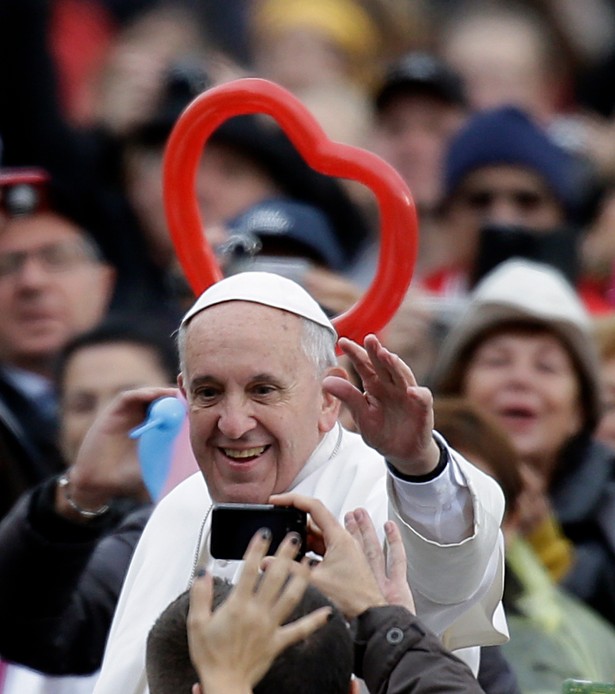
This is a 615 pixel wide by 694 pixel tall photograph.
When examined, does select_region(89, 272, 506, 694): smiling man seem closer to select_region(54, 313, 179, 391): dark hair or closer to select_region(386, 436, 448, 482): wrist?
select_region(386, 436, 448, 482): wrist

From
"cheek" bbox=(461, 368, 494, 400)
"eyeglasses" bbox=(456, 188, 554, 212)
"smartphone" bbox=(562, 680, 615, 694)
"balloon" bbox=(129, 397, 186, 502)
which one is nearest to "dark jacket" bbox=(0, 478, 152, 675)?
"balloon" bbox=(129, 397, 186, 502)

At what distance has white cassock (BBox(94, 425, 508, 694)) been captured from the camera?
4.45 metres

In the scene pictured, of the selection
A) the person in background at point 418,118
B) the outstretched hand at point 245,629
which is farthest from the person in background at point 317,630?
the person in background at point 418,118

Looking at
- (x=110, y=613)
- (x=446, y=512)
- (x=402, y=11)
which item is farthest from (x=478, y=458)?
(x=402, y=11)

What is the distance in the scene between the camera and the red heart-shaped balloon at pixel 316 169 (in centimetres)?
509

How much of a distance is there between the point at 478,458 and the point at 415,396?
1.71 meters

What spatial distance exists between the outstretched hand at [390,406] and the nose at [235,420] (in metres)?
0.21

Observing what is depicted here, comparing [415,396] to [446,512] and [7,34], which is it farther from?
[7,34]

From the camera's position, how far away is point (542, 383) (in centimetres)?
695

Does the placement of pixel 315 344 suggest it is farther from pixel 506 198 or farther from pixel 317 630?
pixel 506 198

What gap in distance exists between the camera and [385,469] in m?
4.78

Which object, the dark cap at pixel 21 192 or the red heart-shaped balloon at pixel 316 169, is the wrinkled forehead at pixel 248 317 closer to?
the red heart-shaped balloon at pixel 316 169

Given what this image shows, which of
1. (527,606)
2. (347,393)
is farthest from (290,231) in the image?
(347,393)

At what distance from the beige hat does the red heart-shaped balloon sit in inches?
69.8
